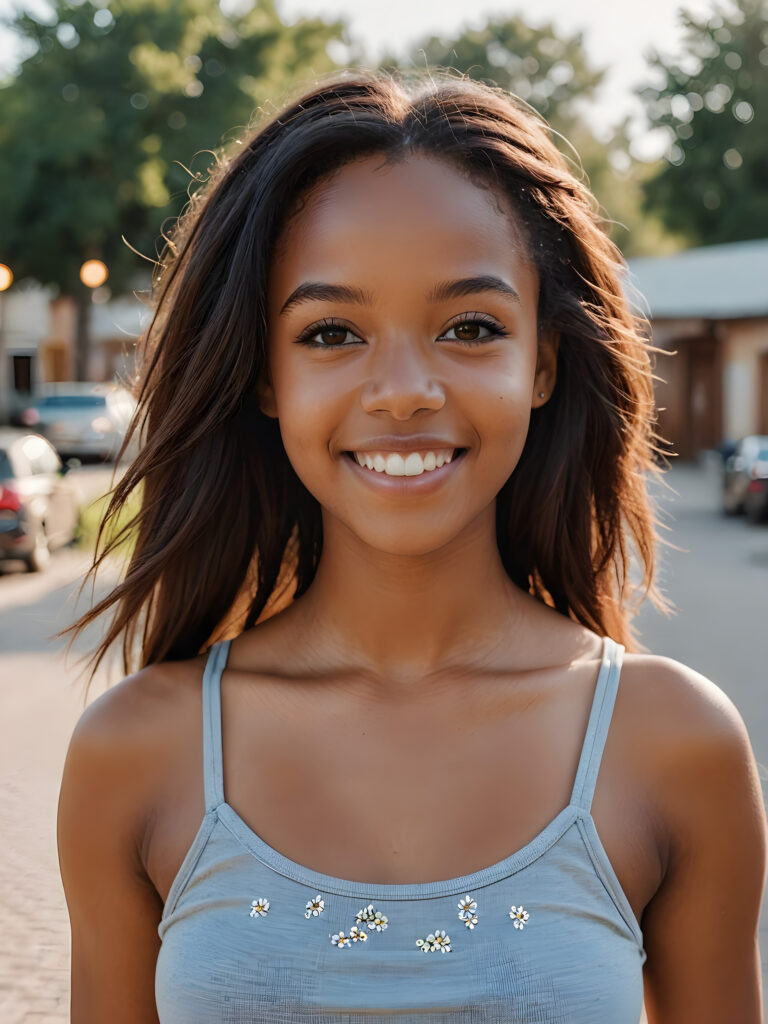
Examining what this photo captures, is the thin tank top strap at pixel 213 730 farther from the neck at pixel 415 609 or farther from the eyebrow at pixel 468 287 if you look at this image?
the eyebrow at pixel 468 287

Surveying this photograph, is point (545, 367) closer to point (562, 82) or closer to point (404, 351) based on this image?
point (404, 351)

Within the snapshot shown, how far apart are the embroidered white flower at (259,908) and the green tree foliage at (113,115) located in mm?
33309

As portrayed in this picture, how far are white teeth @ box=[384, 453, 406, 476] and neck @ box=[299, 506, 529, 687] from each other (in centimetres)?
24

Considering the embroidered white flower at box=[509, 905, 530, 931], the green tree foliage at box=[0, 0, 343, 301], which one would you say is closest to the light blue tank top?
the embroidered white flower at box=[509, 905, 530, 931]

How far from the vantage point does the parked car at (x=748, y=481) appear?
16625 millimetres

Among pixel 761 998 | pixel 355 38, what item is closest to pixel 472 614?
pixel 761 998

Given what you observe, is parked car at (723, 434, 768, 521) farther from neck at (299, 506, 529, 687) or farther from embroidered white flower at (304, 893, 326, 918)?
embroidered white flower at (304, 893, 326, 918)

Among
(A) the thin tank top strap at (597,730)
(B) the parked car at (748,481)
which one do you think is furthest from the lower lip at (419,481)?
(B) the parked car at (748,481)

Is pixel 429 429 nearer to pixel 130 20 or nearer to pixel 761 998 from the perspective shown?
pixel 761 998

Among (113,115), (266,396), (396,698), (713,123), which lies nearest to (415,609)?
(396,698)

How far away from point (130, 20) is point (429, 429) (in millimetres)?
36547

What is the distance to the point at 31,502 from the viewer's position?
38.6 feet

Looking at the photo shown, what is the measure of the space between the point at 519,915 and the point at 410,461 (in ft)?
2.11

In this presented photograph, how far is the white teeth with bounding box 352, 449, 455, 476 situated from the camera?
5.86 ft
